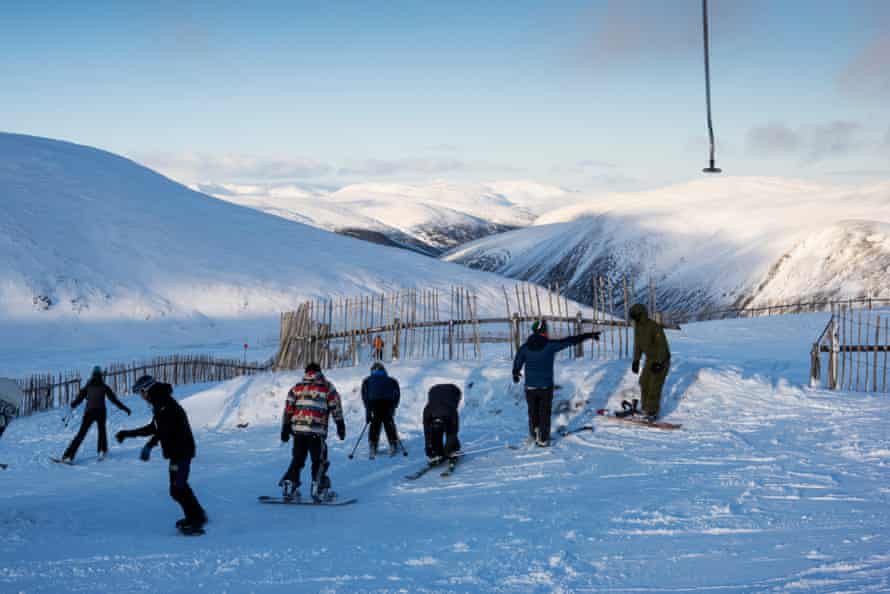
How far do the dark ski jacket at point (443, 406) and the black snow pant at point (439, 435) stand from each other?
0.03ft

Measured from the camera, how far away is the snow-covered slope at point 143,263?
128 ft

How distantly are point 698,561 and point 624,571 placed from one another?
59 centimetres

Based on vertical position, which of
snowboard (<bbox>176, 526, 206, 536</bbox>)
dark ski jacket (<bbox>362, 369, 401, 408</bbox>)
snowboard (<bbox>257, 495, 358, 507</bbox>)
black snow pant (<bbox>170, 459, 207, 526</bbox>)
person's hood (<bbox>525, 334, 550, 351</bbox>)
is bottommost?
snowboard (<bbox>257, 495, 358, 507</bbox>)

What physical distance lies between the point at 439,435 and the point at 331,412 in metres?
1.99

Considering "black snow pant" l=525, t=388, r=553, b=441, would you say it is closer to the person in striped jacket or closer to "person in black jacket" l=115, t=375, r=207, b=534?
the person in striped jacket

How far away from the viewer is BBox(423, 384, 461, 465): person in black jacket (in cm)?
1045

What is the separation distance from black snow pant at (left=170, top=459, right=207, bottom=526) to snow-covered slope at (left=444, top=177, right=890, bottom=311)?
5838 centimetres

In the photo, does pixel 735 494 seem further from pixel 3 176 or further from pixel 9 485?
pixel 3 176

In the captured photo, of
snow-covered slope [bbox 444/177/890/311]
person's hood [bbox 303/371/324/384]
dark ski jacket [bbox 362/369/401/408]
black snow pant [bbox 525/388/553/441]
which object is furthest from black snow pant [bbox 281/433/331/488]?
snow-covered slope [bbox 444/177/890/311]

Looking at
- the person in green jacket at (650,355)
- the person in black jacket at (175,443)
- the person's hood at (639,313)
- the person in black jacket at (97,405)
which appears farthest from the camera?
the person in black jacket at (97,405)

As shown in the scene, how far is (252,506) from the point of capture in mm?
8820

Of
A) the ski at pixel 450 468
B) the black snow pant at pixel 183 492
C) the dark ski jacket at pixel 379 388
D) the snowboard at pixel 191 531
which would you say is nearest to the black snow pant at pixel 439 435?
the ski at pixel 450 468

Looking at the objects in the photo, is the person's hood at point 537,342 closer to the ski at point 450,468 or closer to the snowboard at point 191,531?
the ski at point 450,468

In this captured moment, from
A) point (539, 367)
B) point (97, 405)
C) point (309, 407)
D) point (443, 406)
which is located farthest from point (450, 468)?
point (97, 405)
